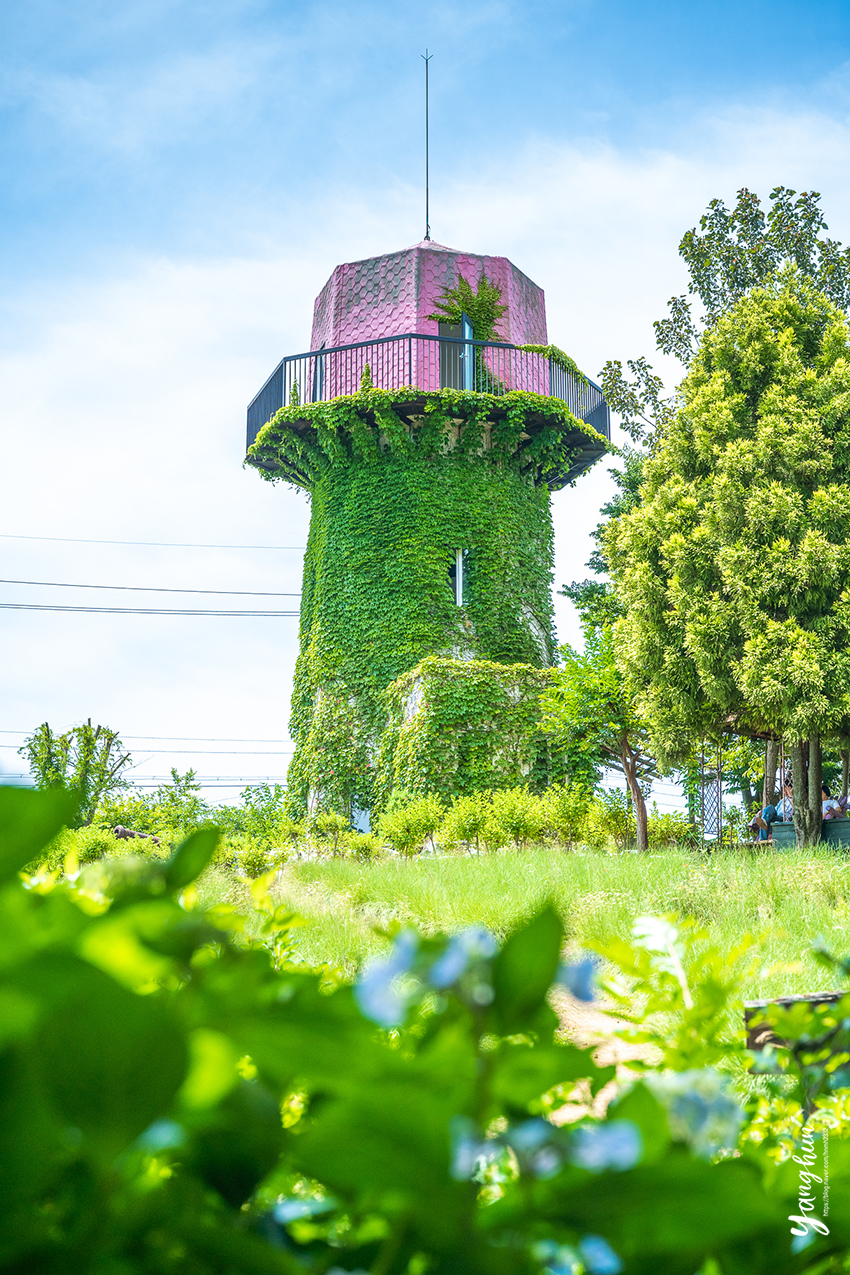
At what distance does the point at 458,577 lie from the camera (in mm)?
17094

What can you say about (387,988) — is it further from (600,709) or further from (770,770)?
(770,770)

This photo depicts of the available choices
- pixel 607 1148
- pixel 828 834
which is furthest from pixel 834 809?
pixel 607 1148

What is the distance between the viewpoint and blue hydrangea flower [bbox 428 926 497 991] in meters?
0.34

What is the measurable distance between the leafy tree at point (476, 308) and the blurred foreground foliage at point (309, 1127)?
19036mm

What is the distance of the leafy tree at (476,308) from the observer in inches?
718

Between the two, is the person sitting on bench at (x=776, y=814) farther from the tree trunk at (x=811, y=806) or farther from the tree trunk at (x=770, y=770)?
the tree trunk at (x=811, y=806)

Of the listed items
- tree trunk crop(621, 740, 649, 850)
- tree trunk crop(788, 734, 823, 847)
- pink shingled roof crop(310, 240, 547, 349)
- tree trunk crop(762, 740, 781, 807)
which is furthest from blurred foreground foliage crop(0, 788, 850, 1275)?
pink shingled roof crop(310, 240, 547, 349)

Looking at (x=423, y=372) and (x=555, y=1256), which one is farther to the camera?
(x=423, y=372)

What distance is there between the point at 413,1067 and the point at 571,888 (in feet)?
23.3

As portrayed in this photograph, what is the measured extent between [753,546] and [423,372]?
29.6ft

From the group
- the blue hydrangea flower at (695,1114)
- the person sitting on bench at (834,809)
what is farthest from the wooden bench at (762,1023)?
the person sitting on bench at (834,809)

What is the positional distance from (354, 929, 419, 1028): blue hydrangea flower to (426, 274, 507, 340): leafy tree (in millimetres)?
18992

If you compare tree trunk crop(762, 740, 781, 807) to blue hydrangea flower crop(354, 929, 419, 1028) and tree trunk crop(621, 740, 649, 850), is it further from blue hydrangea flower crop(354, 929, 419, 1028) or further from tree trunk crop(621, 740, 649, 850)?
blue hydrangea flower crop(354, 929, 419, 1028)

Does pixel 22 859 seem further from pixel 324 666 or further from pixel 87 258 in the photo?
pixel 324 666
